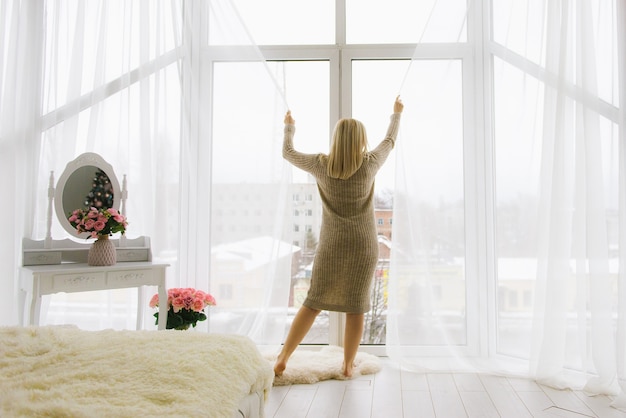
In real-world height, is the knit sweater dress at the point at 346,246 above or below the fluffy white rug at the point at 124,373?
above

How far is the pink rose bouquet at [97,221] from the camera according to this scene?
2.48 meters

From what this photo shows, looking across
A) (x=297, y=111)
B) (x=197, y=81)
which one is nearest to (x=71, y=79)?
(x=197, y=81)

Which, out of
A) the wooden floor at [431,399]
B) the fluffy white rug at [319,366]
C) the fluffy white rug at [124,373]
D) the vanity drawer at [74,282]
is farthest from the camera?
the fluffy white rug at [319,366]

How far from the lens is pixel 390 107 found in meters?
3.25

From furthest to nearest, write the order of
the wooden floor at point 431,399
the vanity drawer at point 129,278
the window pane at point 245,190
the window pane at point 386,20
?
1. the window pane at point 386,20
2. the window pane at point 245,190
3. the vanity drawer at point 129,278
4. the wooden floor at point 431,399

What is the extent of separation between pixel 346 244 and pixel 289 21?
5.35 feet

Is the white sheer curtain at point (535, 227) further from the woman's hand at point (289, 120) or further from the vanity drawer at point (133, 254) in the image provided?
the vanity drawer at point (133, 254)

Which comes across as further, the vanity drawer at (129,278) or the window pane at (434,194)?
the window pane at (434,194)

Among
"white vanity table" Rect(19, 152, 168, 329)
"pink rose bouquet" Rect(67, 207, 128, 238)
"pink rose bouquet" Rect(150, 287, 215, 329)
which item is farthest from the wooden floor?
"pink rose bouquet" Rect(67, 207, 128, 238)

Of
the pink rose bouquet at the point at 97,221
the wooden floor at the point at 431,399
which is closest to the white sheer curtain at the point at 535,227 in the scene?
the wooden floor at the point at 431,399

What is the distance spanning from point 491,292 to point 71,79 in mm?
2788

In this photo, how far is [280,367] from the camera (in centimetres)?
261

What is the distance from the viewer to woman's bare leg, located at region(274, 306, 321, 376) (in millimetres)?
2615

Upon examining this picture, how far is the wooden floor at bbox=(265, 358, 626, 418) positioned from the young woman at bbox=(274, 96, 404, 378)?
0.70 feet
